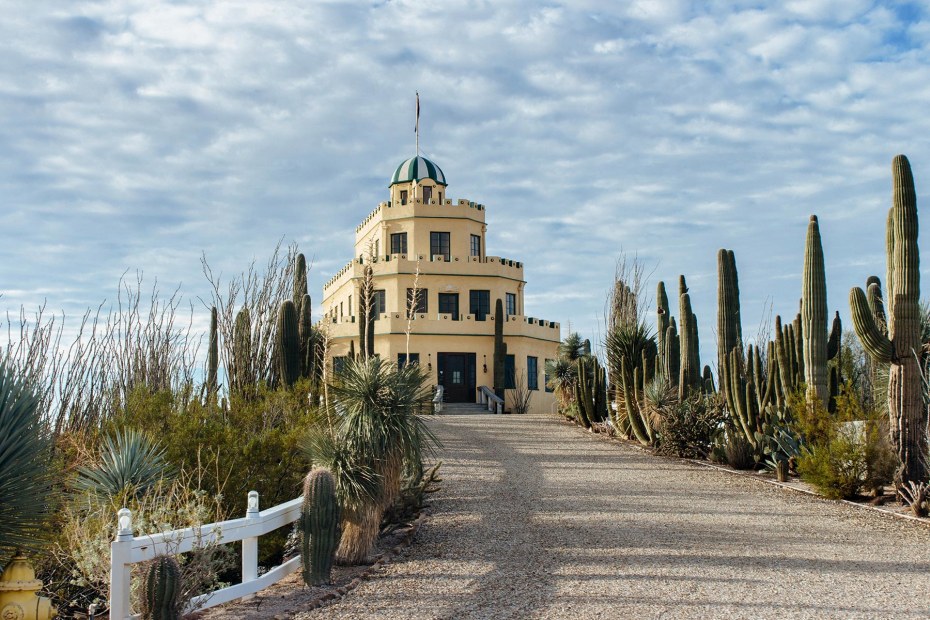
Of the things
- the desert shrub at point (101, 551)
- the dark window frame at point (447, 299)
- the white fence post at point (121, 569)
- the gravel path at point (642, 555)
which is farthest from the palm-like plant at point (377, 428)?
the dark window frame at point (447, 299)

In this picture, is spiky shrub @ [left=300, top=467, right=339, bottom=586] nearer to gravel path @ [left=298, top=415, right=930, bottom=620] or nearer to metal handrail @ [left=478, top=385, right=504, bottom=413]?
gravel path @ [left=298, top=415, right=930, bottom=620]

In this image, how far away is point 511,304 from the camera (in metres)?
38.7

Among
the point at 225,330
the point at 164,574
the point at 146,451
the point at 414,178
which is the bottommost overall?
the point at 164,574

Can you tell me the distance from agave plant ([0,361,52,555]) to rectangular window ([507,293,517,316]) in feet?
105

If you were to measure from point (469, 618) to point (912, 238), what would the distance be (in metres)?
9.08

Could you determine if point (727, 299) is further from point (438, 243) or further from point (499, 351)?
point (438, 243)

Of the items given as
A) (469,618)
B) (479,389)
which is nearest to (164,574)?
(469,618)

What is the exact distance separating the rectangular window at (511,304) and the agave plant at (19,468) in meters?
32.2

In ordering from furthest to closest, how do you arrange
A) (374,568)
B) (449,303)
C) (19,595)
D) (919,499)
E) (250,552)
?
(449,303), (919,499), (374,568), (250,552), (19,595)

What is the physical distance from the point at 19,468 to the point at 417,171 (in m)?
35.1

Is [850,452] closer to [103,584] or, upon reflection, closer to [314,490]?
[314,490]

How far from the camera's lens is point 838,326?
2008 cm

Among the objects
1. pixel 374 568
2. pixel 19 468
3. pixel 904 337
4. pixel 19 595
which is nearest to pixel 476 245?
pixel 904 337

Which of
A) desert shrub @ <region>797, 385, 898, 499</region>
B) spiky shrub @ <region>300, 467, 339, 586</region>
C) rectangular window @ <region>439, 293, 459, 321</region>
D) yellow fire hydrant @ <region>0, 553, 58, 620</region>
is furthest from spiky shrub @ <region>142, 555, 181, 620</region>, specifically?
rectangular window @ <region>439, 293, 459, 321</region>
